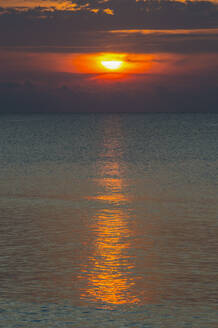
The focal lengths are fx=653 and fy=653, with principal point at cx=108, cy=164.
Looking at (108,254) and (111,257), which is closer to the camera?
(111,257)

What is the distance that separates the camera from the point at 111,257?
1950 cm

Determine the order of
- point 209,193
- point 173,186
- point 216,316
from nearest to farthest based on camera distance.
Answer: point 216,316
point 209,193
point 173,186

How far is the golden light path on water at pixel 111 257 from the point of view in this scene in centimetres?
1559

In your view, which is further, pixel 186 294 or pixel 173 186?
pixel 173 186

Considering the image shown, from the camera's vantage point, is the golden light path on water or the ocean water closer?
the ocean water

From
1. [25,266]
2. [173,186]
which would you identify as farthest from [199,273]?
[173,186]

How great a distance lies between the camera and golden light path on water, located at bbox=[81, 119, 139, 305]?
51.1ft

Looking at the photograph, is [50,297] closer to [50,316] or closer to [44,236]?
[50,316]

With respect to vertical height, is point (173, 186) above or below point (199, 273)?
above

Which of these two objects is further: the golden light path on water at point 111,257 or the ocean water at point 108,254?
the golden light path on water at point 111,257

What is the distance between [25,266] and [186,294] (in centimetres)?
498

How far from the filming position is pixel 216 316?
554 inches

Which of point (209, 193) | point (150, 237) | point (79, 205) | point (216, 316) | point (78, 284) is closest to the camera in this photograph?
point (216, 316)

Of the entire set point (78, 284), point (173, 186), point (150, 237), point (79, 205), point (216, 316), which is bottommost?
point (216, 316)
